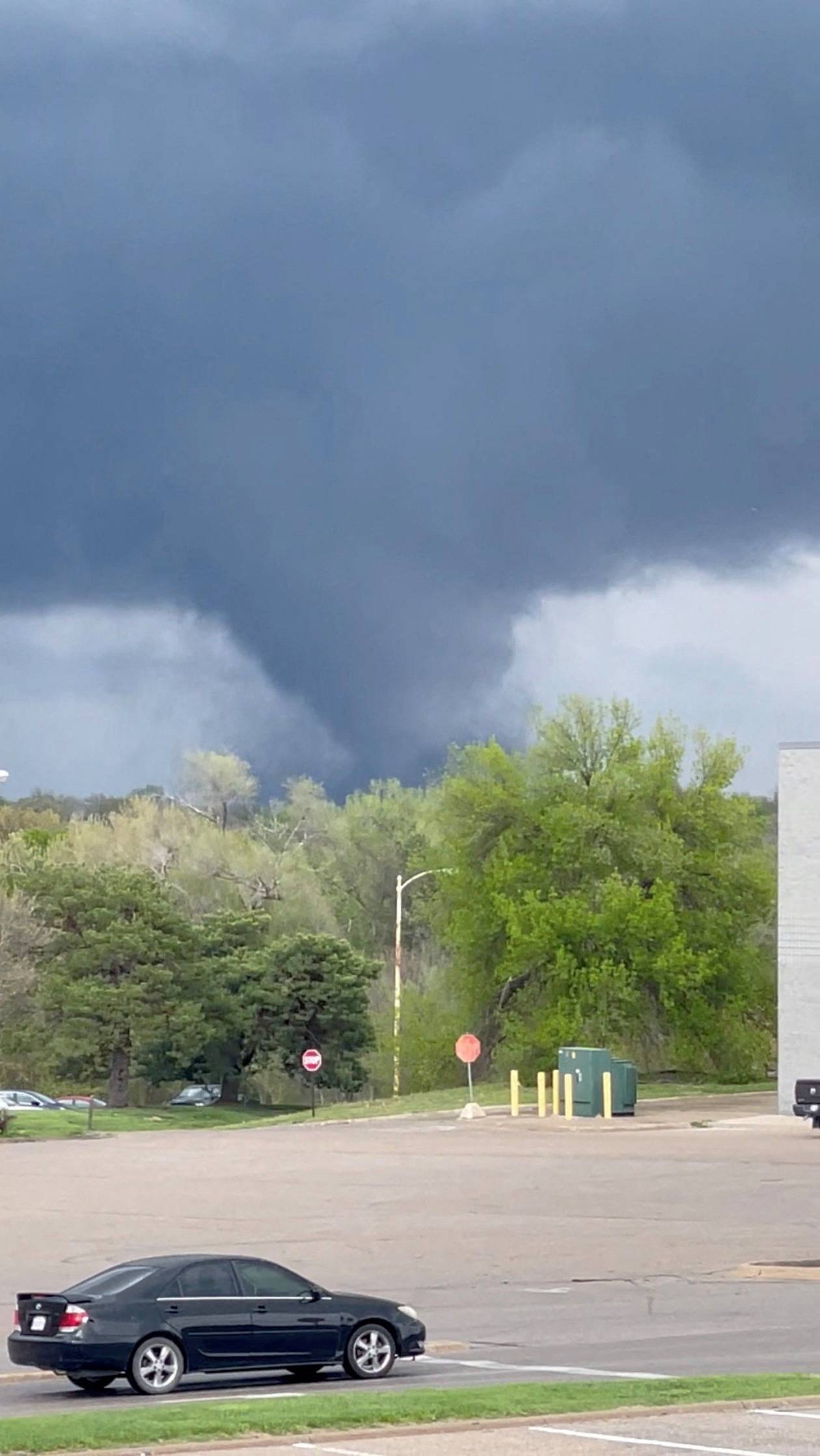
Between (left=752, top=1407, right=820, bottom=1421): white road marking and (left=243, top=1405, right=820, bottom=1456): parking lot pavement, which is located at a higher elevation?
(left=243, top=1405, right=820, bottom=1456): parking lot pavement

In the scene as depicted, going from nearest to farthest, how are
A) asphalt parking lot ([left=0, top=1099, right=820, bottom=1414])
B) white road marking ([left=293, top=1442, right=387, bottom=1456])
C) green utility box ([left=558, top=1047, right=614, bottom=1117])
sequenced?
white road marking ([left=293, top=1442, right=387, bottom=1456]), asphalt parking lot ([left=0, top=1099, right=820, bottom=1414]), green utility box ([left=558, top=1047, right=614, bottom=1117])

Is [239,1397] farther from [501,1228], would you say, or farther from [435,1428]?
[501,1228]

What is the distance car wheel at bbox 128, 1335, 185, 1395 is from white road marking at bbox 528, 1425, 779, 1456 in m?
4.63

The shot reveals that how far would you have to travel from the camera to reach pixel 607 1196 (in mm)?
35375

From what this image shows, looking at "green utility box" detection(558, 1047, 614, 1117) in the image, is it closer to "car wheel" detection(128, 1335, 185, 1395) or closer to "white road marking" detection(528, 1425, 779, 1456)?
"car wheel" detection(128, 1335, 185, 1395)

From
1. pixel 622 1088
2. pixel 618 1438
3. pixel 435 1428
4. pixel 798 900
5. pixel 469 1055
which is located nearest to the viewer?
pixel 618 1438

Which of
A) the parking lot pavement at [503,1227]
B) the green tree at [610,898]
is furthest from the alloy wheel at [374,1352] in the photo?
the green tree at [610,898]

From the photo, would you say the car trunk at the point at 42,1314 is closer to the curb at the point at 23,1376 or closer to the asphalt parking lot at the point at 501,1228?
the asphalt parking lot at the point at 501,1228

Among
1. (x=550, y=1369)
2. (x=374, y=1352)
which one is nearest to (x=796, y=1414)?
(x=550, y=1369)

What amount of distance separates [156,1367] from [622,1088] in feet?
127

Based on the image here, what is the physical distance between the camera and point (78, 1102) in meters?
81.2

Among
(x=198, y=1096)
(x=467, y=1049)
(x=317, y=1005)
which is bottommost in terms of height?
(x=198, y=1096)

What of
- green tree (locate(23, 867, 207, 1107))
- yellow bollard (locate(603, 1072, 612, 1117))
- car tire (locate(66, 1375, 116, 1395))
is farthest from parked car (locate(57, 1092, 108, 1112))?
car tire (locate(66, 1375, 116, 1395))

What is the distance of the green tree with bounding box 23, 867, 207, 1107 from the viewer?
7700 centimetres
